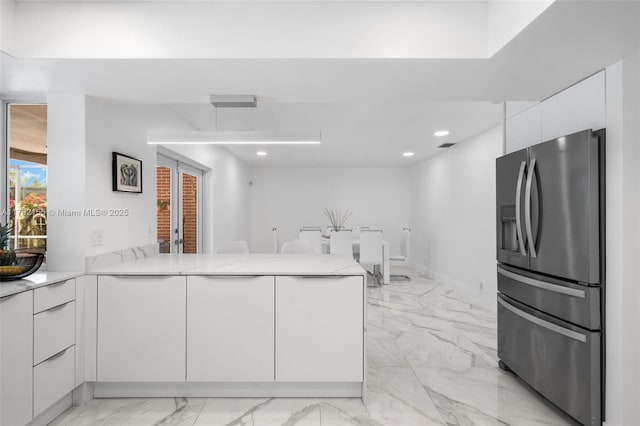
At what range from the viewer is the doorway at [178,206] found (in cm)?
410

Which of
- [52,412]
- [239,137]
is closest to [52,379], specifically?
[52,412]

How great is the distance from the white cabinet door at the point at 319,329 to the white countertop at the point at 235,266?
0.27 feet

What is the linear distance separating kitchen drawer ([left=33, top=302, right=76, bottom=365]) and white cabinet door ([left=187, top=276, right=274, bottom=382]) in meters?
0.72

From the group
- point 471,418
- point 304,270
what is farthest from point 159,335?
point 471,418

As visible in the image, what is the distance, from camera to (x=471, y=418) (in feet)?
7.31

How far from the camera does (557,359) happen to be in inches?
85.8

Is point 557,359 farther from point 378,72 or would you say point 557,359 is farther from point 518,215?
point 378,72

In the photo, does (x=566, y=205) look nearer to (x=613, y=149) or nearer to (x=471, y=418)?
(x=613, y=149)

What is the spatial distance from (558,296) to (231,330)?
6.74 feet

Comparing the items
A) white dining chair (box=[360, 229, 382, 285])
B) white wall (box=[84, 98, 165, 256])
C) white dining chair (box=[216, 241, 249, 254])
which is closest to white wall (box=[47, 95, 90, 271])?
white wall (box=[84, 98, 165, 256])

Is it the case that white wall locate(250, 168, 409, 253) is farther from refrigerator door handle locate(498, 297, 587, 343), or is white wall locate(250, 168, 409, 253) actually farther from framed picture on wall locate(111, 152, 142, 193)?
refrigerator door handle locate(498, 297, 587, 343)

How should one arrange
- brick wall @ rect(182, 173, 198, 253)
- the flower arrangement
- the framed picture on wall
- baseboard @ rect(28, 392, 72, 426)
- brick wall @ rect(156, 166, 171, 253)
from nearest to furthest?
baseboard @ rect(28, 392, 72, 426) < the framed picture on wall < brick wall @ rect(156, 166, 171, 253) < brick wall @ rect(182, 173, 198, 253) < the flower arrangement

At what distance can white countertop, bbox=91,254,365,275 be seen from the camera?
2.40 meters

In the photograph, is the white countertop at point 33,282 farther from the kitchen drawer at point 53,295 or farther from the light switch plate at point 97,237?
the light switch plate at point 97,237
